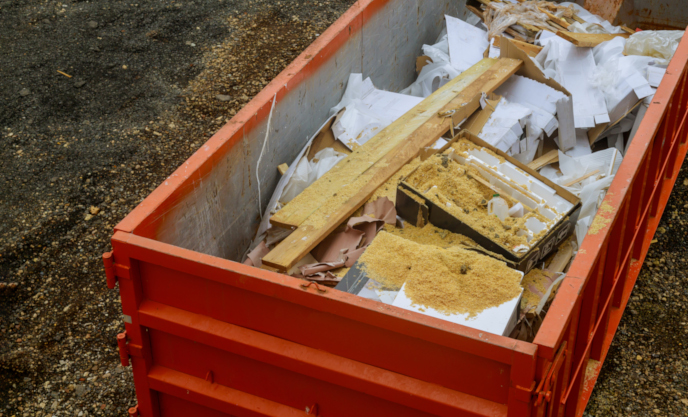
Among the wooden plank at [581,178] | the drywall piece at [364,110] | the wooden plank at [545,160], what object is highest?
the drywall piece at [364,110]

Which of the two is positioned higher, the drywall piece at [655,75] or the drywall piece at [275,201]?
the drywall piece at [655,75]

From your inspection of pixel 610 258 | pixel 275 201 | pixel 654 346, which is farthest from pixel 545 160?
pixel 275 201

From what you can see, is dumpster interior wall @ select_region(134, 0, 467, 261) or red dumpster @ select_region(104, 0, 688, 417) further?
dumpster interior wall @ select_region(134, 0, 467, 261)

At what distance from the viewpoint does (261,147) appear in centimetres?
314

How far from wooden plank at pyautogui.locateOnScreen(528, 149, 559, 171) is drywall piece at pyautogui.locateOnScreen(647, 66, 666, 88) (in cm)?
79

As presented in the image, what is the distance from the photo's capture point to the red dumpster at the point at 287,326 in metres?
2.02

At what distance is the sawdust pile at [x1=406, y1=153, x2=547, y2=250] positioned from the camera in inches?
107

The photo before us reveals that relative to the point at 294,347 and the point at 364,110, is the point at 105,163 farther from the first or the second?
the point at 294,347

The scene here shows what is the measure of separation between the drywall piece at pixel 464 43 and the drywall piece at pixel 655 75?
110 centimetres

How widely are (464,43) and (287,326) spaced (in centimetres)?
301

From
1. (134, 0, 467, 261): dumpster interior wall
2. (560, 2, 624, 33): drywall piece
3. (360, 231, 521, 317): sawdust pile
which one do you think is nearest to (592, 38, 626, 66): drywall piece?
(560, 2, 624, 33): drywall piece

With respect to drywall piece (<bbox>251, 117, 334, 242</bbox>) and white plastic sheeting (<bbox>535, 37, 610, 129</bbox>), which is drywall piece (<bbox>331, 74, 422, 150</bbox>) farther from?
white plastic sheeting (<bbox>535, 37, 610, 129</bbox>)

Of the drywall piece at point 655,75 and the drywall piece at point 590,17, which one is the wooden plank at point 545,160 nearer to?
the drywall piece at point 655,75


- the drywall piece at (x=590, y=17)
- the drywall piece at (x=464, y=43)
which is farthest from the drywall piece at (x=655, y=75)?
the drywall piece at (x=464, y=43)
